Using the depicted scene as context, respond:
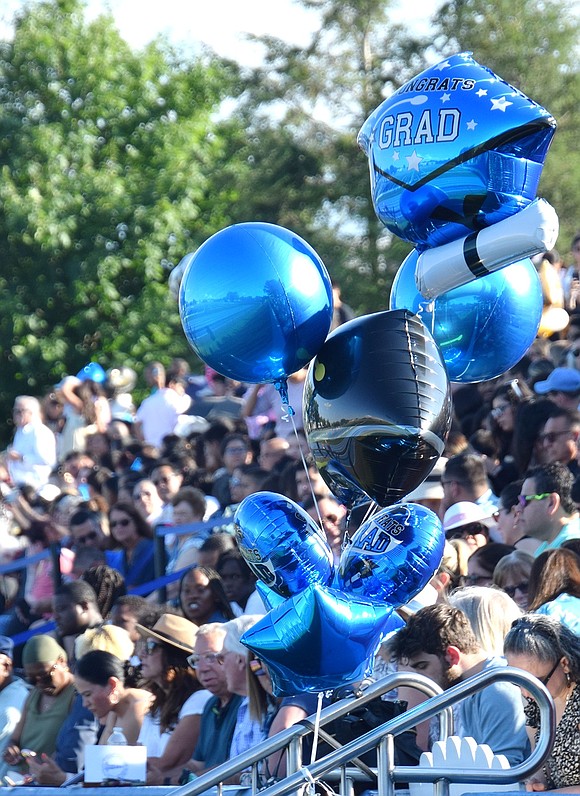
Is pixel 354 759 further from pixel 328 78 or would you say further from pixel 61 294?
pixel 61 294

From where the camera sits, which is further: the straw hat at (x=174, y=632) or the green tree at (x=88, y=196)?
the green tree at (x=88, y=196)

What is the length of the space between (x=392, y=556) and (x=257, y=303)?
79cm

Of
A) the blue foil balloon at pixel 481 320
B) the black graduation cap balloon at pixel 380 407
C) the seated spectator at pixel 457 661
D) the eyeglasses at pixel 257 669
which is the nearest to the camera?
the black graduation cap balloon at pixel 380 407

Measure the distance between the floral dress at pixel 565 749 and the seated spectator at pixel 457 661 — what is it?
9.2 inches

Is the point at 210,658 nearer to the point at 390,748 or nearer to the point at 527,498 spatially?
the point at 527,498

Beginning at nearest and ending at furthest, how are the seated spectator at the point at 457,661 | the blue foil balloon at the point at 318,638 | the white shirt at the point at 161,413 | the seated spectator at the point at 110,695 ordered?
the blue foil balloon at the point at 318,638
the seated spectator at the point at 457,661
the seated spectator at the point at 110,695
the white shirt at the point at 161,413

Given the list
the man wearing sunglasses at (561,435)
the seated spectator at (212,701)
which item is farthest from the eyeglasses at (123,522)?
the seated spectator at (212,701)

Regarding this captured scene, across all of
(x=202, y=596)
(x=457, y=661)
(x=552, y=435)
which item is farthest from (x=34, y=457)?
(x=457, y=661)

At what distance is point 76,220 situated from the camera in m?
26.8

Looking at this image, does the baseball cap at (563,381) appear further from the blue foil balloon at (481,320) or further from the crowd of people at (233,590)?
the blue foil balloon at (481,320)

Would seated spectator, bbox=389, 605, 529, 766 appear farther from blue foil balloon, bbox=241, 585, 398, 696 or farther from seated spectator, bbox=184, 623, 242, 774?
seated spectator, bbox=184, 623, 242, 774

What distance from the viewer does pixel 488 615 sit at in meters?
4.79

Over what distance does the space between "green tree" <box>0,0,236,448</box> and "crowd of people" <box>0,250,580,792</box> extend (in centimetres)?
1458

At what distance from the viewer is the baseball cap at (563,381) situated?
26.1 ft
